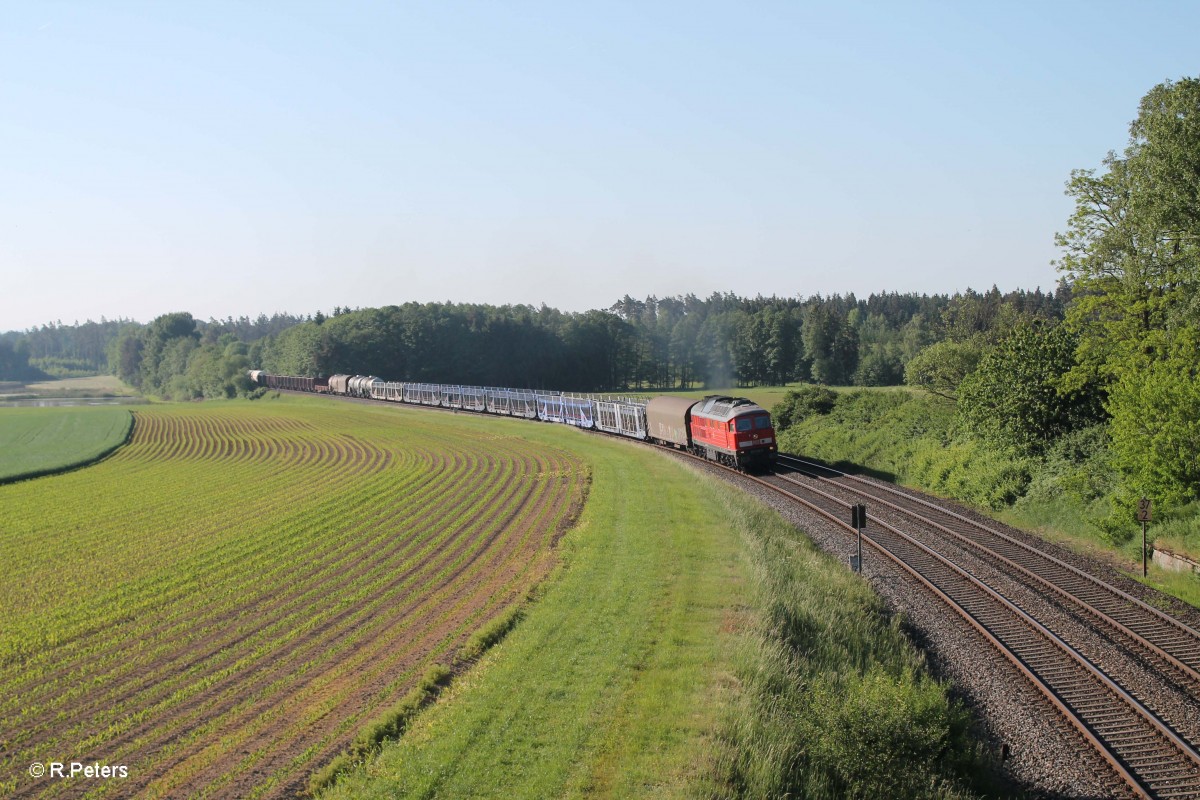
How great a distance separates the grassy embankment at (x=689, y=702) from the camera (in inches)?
467

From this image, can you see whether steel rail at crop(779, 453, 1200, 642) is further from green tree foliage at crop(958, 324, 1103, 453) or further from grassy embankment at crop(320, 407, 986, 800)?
grassy embankment at crop(320, 407, 986, 800)

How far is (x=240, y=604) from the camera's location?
67.3 feet

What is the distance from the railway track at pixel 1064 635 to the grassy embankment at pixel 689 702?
246 cm

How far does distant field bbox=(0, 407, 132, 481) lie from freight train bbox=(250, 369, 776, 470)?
29394 mm

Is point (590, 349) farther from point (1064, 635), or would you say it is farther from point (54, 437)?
point (1064, 635)

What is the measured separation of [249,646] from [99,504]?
75.6ft

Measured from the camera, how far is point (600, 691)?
568 inches

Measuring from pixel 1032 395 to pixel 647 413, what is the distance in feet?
83.2

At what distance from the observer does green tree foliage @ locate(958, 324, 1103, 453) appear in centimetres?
3462

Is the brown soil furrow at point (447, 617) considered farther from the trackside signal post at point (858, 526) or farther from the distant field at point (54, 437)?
the distant field at point (54, 437)

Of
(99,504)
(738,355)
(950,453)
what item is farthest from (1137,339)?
(738,355)

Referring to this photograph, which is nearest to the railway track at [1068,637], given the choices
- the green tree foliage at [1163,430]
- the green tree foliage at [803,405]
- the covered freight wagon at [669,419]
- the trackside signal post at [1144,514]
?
the trackside signal post at [1144,514]

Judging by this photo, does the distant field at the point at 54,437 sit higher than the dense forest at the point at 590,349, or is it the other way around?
the dense forest at the point at 590,349

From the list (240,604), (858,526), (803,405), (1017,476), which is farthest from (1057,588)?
(803,405)
